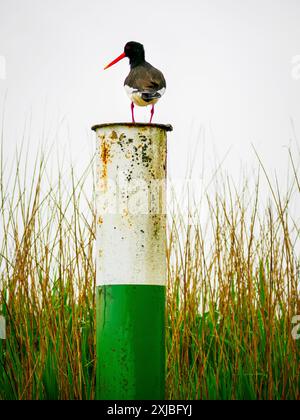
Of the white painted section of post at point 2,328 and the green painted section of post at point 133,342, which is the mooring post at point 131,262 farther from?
the white painted section of post at point 2,328

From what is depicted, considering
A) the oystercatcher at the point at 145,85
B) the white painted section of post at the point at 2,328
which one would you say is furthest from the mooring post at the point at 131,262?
the white painted section of post at the point at 2,328

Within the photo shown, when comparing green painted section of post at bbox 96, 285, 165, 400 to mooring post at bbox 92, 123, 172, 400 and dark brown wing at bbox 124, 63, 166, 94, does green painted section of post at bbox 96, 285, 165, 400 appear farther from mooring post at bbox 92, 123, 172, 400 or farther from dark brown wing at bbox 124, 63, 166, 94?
dark brown wing at bbox 124, 63, 166, 94

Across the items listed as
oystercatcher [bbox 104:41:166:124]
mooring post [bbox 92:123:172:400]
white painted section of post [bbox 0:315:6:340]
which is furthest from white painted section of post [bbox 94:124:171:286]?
white painted section of post [bbox 0:315:6:340]

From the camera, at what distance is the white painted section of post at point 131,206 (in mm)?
2561

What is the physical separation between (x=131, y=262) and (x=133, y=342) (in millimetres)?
304

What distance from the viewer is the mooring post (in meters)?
2.56

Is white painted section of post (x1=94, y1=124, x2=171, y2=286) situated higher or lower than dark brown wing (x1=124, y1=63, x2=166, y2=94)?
lower

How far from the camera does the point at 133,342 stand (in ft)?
8.43

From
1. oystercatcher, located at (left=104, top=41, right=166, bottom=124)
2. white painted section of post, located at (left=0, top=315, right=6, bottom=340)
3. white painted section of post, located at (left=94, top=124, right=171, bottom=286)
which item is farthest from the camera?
white painted section of post, located at (left=0, top=315, right=6, bottom=340)

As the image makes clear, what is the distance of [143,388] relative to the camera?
2.57m

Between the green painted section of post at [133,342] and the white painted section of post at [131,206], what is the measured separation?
0.05m

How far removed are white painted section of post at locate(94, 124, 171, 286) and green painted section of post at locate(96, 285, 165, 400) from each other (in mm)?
53

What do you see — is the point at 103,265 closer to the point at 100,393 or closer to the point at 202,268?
the point at 100,393

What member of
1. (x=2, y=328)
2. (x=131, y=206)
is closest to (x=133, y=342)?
(x=131, y=206)
